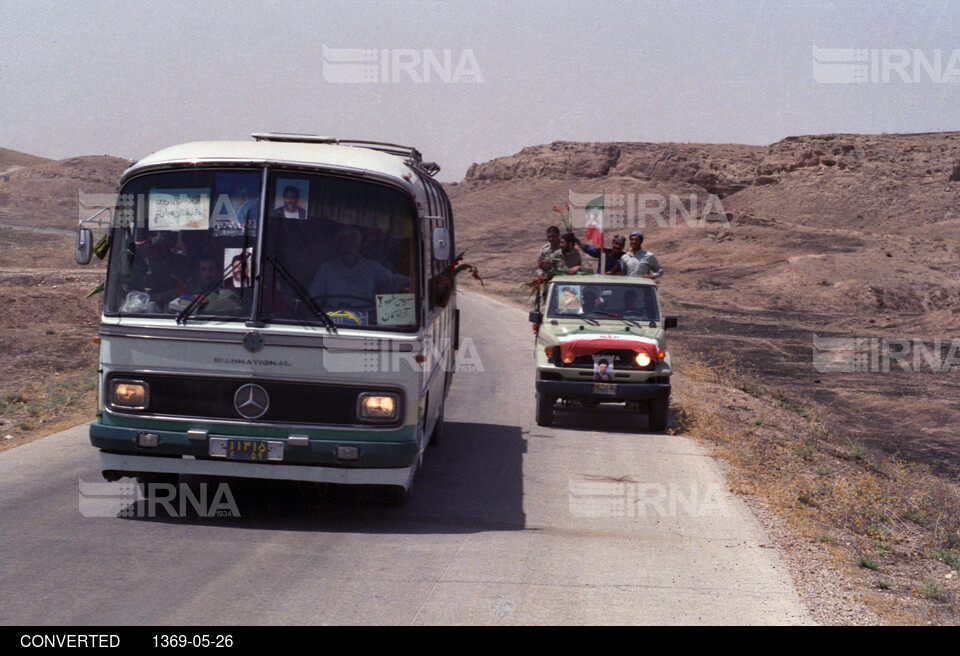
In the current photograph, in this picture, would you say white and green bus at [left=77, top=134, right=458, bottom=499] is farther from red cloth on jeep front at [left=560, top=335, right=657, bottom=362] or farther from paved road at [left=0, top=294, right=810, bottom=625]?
red cloth on jeep front at [left=560, top=335, right=657, bottom=362]

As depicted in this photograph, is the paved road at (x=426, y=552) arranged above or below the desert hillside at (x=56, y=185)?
below

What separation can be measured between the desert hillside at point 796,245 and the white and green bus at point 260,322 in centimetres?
1005

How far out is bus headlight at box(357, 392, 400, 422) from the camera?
24.7 feet

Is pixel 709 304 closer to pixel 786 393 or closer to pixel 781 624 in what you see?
pixel 786 393

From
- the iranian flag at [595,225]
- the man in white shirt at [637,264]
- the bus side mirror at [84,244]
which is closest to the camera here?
the bus side mirror at [84,244]

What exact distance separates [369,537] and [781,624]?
9.87 ft

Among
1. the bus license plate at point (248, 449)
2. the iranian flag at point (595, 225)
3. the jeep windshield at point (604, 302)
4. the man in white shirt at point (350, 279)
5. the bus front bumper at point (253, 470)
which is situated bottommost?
the bus front bumper at point (253, 470)

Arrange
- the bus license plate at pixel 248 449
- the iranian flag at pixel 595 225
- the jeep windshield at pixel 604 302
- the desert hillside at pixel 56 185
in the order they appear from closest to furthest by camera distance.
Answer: the bus license plate at pixel 248 449
the jeep windshield at pixel 604 302
the iranian flag at pixel 595 225
the desert hillside at pixel 56 185

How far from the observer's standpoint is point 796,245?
6134cm

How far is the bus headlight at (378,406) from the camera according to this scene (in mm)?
7531

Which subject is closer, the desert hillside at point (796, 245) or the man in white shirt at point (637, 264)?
the man in white shirt at point (637, 264)

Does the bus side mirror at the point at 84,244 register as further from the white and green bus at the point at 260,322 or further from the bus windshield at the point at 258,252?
the bus windshield at the point at 258,252

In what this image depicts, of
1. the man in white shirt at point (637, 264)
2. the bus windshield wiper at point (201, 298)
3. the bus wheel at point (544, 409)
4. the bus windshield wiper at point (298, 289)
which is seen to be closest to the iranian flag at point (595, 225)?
the man in white shirt at point (637, 264)
